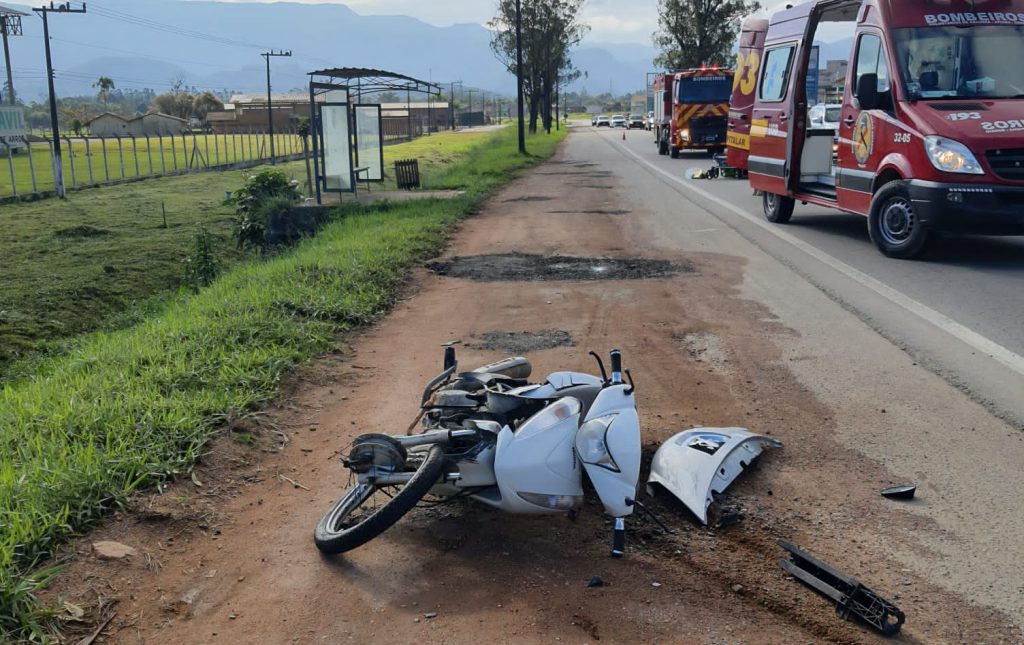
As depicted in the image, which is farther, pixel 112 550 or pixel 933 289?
pixel 933 289

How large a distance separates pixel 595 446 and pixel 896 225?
25.2 ft

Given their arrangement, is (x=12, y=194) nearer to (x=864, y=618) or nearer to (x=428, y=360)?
(x=428, y=360)

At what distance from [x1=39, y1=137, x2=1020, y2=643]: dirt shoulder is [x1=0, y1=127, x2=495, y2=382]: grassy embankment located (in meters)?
5.38

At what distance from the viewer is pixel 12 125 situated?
2498cm

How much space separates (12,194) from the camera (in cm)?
2467

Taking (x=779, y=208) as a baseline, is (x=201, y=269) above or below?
below

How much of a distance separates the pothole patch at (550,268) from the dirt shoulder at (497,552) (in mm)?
3308

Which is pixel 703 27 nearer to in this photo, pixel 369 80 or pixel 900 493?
pixel 369 80

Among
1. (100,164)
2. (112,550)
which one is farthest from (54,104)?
(112,550)

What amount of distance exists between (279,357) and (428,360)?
101 centimetres

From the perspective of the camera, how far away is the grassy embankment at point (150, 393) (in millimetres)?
3902

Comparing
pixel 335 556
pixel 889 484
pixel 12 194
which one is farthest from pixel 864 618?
pixel 12 194

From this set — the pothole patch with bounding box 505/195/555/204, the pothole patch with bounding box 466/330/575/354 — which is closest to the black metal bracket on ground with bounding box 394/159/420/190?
the pothole patch with bounding box 505/195/555/204

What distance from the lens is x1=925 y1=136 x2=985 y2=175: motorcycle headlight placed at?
369 inches
